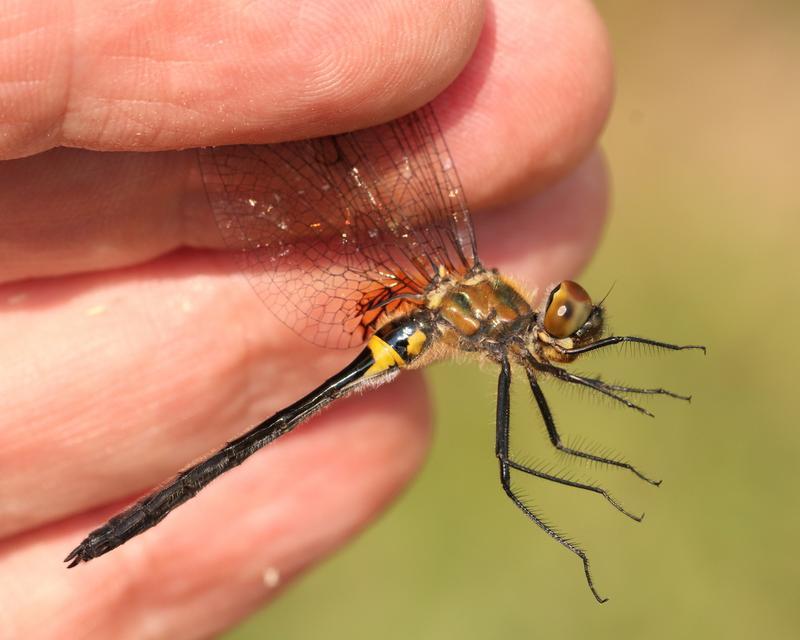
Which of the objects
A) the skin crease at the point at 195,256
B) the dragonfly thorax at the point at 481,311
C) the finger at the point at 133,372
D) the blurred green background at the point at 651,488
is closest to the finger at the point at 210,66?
the skin crease at the point at 195,256

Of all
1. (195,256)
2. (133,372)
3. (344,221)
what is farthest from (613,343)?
(133,372)

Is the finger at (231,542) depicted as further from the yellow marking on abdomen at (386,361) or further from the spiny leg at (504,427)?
the spiny leg at (504,427)

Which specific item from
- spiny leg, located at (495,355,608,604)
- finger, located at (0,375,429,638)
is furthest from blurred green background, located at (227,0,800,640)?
spiny leg, located at (495,355,608,604)

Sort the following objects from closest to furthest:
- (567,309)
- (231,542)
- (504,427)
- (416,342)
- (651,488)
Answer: (567,309)
(504,427)
(416,342)
(231,542)
(651,488)

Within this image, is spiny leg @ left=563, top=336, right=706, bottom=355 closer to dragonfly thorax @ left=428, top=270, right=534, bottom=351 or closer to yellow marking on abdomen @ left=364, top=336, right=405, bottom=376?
dragonfly thorax @ left=428, top=270, right=534, bottom=351

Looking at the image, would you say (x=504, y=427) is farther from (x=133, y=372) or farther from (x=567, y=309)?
(x=133, y=372)

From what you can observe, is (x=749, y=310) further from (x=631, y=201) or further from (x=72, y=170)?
(x=72, y=170)
